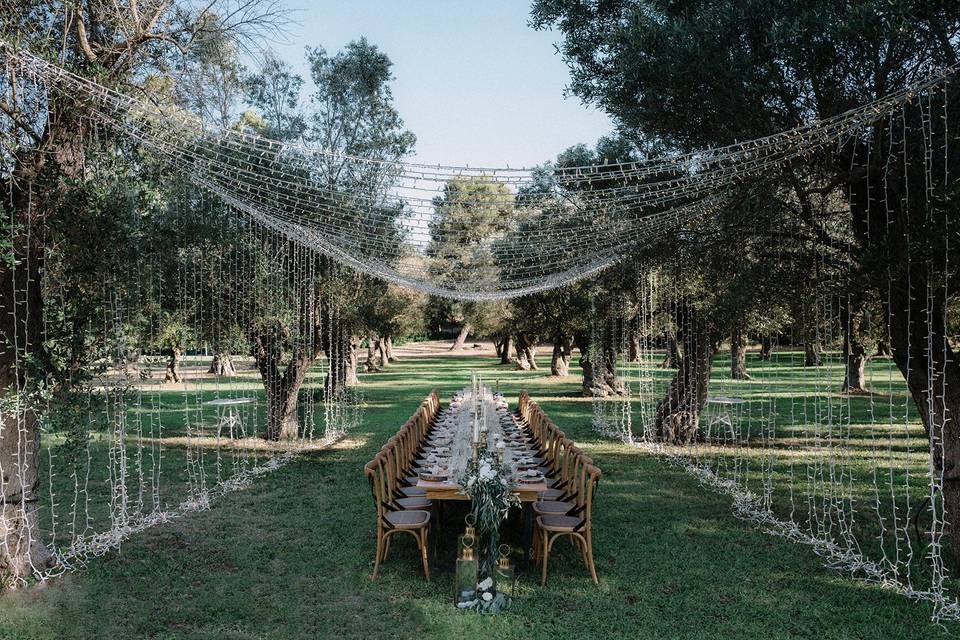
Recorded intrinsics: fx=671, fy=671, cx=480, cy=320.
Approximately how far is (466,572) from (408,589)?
0.56 metres

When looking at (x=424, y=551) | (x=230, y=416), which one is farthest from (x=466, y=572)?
(x=230, y=416)

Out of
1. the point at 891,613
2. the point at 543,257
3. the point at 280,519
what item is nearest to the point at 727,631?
the point at 891,613

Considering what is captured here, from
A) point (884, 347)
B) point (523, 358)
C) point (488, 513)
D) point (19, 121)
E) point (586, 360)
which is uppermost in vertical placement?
point (19, 121)

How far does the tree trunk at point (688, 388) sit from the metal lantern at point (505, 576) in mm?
6679

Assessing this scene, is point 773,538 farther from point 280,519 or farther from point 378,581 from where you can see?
Result: point 280,519

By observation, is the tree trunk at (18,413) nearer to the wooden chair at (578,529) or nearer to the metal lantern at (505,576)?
the metal lantern at (505,576)

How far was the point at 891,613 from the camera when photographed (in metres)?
4.64

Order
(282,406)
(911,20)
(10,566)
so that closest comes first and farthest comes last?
(911,20) → (10,566) → (282,406)

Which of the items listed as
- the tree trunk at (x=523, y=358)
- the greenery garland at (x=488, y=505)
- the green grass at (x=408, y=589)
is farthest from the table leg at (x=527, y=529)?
the tree trunk at (x=523, y=358)

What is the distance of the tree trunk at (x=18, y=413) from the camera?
15.7 feet

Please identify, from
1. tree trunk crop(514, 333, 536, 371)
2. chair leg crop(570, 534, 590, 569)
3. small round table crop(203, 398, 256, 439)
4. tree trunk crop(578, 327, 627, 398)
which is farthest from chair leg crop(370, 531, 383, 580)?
tree trunk crop(514, 333, 536, 371)

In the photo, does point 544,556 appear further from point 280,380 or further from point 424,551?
point 280,380

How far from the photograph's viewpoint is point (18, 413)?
4.71 metres

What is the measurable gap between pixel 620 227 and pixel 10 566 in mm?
6139
